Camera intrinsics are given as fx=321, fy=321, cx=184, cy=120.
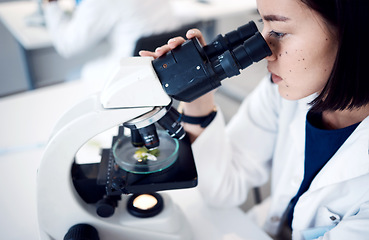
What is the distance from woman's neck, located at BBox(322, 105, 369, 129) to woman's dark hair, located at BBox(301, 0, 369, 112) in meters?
0.10

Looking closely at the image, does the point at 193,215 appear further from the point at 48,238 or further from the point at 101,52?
the point at 101,52

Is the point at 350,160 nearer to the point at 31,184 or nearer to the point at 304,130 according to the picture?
the point at 304,130

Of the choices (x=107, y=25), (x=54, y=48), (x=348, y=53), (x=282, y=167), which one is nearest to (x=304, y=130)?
(x=282, y=167)

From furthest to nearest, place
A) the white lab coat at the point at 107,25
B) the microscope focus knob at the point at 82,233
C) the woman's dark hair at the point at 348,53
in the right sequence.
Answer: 1. the white lab coat at the point at 107,25
2. the microscope focus knob at the point at 82,233
3. the woman's dark hair at the point at 348,53

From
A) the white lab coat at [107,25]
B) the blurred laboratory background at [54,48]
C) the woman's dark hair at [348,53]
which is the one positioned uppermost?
the woman's dark hair at [348,53]

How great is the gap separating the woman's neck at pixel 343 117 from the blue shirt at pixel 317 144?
0.02m

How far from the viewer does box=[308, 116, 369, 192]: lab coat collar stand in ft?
2.75

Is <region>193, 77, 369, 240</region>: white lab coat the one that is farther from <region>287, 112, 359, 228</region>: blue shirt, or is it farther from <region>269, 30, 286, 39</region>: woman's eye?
<region>269, 30, 286, 39</region>: woman's eye

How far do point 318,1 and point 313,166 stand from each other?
51cm

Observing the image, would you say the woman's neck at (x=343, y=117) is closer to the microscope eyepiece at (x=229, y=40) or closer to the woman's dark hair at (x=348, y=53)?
the woman's dark hair at (x=348, y=53)

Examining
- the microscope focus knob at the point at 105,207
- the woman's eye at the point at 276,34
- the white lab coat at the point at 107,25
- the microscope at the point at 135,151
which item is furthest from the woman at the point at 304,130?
the white lab coat at the point at 107,25

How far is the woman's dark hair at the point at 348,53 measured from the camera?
2.19 ft

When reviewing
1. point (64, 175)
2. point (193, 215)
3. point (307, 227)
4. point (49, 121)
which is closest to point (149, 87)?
point (64, 175)

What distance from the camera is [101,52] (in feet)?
11.6
